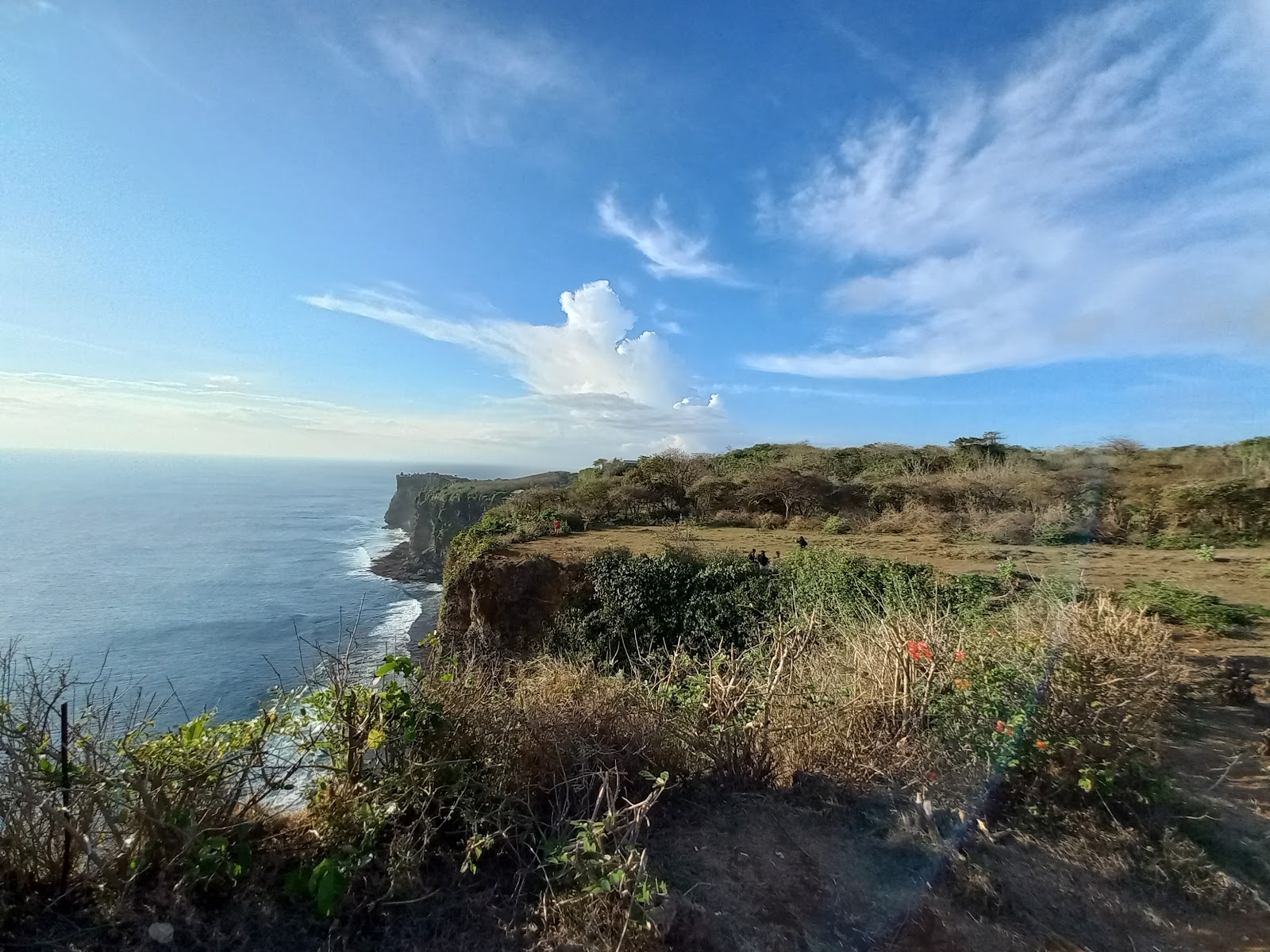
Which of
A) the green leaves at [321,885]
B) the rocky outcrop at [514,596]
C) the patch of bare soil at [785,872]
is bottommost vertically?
the rocky outcrop at [514,596]

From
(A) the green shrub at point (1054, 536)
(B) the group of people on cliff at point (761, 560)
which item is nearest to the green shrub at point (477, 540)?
(B) the group of people on cliff at point (761, 560)

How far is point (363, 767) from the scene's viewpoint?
9.52 ft

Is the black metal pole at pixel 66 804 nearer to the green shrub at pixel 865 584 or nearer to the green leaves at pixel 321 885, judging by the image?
the green leaves at pixel 321 885

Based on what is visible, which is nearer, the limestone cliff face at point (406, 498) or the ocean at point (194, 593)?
the ocean at point (194, 593)

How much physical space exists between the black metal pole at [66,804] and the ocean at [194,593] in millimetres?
341

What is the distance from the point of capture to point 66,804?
242cm

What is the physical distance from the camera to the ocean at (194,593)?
1748 centimetres

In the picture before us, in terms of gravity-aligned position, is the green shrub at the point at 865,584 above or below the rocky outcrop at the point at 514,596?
above

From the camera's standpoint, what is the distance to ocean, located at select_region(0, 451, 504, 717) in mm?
17484

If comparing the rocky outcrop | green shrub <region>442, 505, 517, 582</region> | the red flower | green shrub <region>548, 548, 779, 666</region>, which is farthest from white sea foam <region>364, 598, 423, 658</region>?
the red flower

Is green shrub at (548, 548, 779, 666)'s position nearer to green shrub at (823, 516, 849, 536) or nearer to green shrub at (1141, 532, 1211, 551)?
green shrub at (823, 516, 849, 536)

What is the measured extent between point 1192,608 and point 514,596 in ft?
32.6

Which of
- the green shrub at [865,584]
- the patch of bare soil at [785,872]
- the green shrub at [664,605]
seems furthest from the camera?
→ the green shrub at [664,605]

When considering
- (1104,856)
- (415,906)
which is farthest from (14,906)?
(1104,856)
